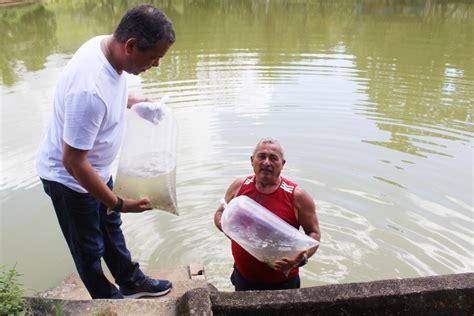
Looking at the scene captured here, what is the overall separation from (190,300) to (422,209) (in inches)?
122

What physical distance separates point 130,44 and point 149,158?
2.22 ft

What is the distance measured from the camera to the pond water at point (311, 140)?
388 centimetres

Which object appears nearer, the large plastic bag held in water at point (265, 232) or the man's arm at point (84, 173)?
the man's arm at point (84, 173)

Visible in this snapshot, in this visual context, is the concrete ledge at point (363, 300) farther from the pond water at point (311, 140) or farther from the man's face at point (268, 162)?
the pond water at point (311, 140)

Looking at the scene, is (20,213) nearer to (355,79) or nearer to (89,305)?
(89,305)

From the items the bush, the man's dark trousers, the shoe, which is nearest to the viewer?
the bush

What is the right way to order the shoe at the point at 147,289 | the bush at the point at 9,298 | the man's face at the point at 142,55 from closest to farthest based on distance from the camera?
the bush at the point at 9,298 → the man's face at the point at 142,55 → the shoe at the point at 147,289

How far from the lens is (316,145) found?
19.1 ft

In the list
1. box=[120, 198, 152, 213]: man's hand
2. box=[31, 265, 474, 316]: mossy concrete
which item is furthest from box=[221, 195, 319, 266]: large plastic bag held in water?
box=[120, 198, 152, 213]: man's hand

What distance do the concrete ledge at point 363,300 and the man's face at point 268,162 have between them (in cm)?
62

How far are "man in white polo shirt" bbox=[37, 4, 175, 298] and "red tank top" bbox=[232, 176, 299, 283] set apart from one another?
0.56m

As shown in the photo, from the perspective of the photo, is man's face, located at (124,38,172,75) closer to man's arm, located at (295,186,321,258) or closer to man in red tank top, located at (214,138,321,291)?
man in red tank top, located at (214,138,321,291)

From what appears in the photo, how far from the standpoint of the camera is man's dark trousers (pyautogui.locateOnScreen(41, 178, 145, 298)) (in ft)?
7.64

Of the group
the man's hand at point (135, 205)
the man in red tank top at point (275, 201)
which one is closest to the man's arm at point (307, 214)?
the man in red tank top at point (275, 201)
